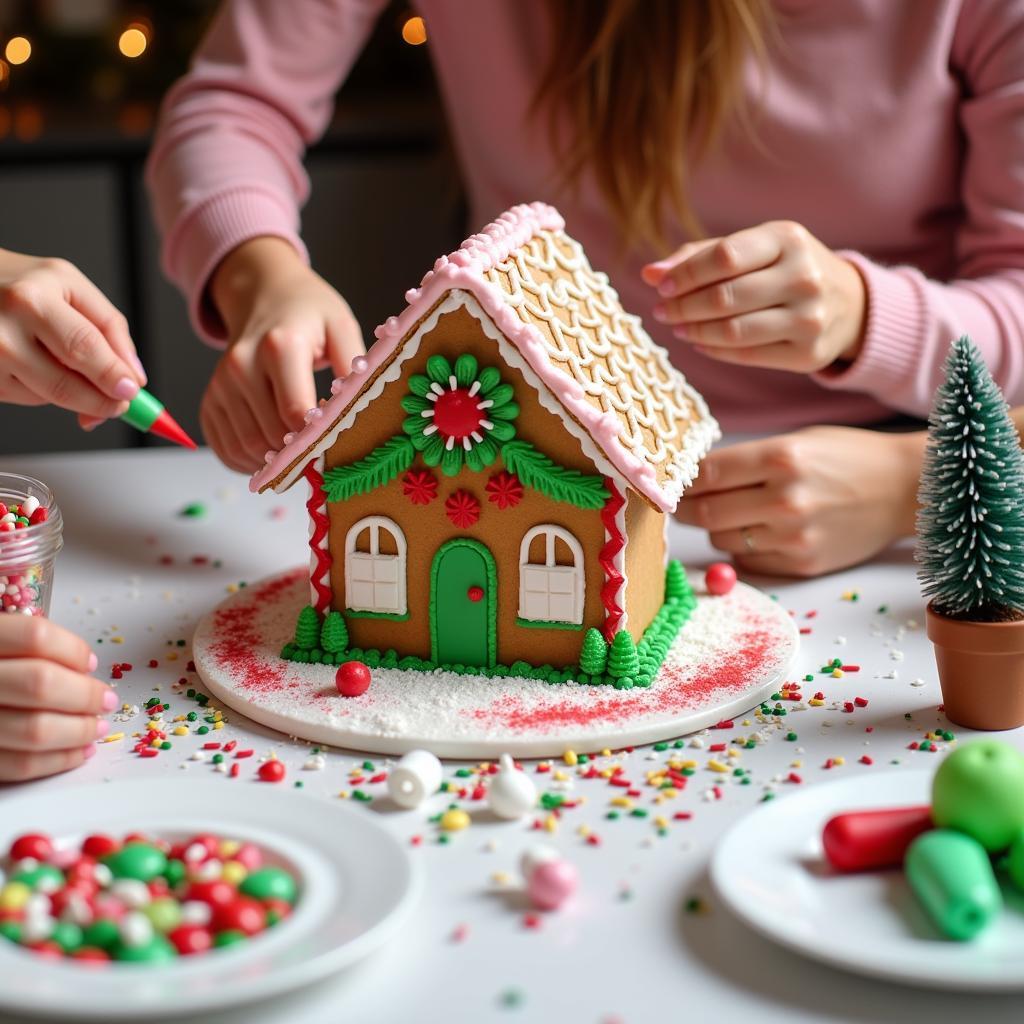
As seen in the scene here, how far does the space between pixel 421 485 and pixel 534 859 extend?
17.2 inches

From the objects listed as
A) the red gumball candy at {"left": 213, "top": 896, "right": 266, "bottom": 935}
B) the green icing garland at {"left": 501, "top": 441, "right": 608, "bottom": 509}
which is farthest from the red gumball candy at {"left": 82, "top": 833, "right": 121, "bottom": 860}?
the green icing garland at {"left": 501, "top": 441, "right": 608, "bottom": 509}

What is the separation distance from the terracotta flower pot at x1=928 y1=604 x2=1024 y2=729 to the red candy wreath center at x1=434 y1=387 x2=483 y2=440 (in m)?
0.40

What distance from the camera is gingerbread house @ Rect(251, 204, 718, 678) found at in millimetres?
1121

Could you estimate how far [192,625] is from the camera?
131cm

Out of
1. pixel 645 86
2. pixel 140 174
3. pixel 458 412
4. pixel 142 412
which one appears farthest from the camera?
pixel 140 174

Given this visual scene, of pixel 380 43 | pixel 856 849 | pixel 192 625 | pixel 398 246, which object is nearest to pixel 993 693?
pixel 856 849

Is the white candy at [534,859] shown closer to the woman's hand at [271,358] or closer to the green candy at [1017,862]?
the green candy at [1017,862]

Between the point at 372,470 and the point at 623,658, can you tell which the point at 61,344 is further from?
the point at 623,658

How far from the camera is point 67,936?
0.73m

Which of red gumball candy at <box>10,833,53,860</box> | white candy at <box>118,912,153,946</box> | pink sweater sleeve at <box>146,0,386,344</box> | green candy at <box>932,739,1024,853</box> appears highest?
pink sweater sleeve at <box>146,0,386,344</box>

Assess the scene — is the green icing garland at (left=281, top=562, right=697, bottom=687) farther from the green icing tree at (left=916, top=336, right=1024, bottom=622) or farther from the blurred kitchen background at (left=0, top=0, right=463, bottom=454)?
the blurred kitchen background at (left=0, top=0, right=463, bottom=454)

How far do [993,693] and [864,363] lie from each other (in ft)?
1.76

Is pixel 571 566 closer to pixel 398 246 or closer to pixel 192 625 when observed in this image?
pixel 192 625

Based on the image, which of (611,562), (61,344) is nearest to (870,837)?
(611,562)
